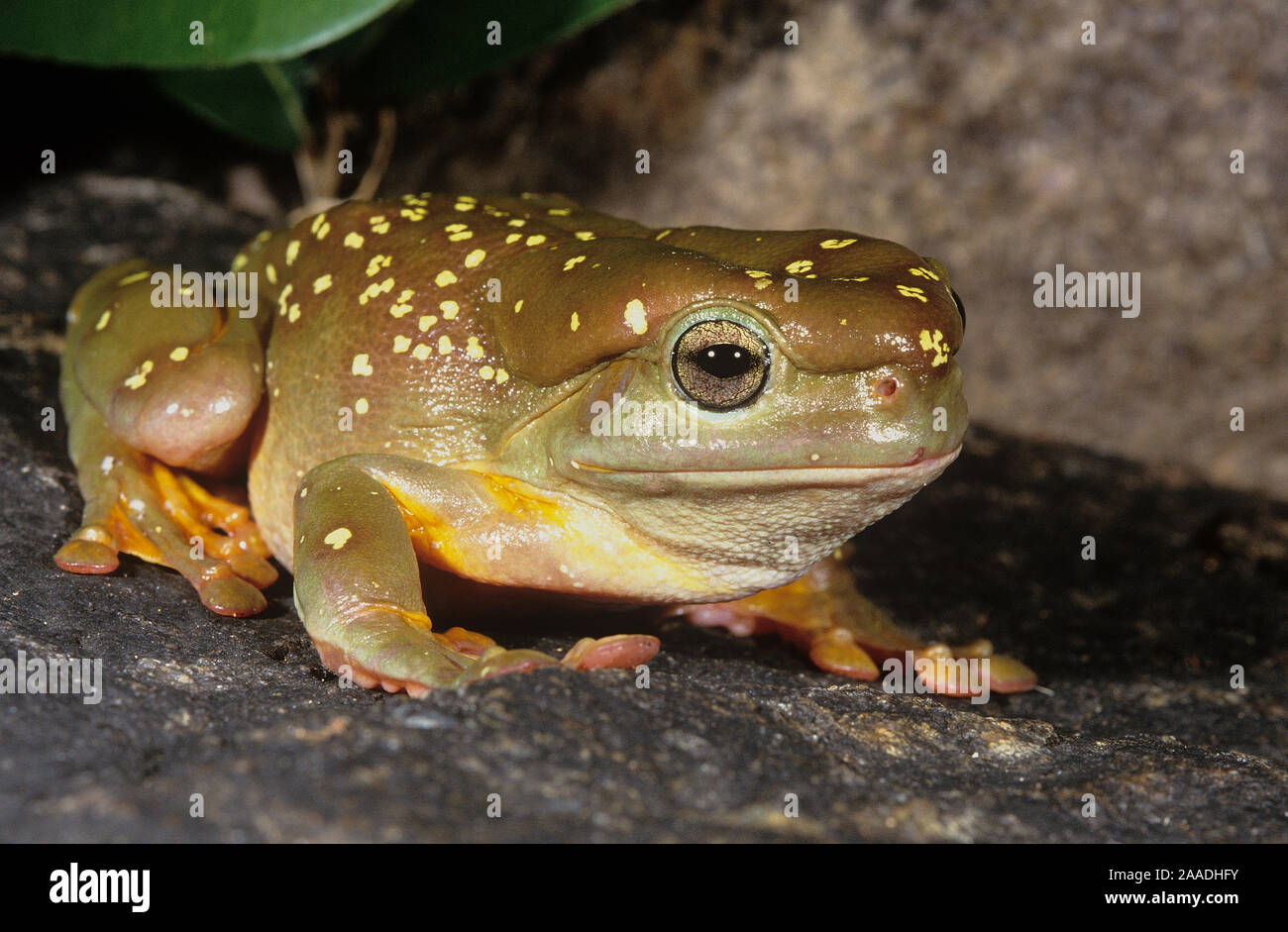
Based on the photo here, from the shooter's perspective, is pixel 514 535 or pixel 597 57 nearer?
pixel 514 535

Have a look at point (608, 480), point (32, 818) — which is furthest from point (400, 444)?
point (32, 818)

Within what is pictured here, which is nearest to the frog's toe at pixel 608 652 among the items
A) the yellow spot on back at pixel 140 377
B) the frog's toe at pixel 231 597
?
the frog's toe at pixel 231 597

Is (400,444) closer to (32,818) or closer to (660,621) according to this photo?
(660,621)

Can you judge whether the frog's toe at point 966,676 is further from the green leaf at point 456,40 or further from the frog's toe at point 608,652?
the green leaf at point 456,40

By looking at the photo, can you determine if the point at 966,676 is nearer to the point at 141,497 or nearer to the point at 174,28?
the point at 141,497

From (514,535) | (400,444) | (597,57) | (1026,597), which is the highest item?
(597,57)

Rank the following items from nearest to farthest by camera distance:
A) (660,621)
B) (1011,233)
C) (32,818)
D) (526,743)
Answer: (32,818) → (526,743) → (660,621) → (1011,233)

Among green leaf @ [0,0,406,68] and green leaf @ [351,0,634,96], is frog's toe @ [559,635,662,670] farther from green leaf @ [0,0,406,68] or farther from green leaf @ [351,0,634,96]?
green leaf @ [351,0,634,96]
